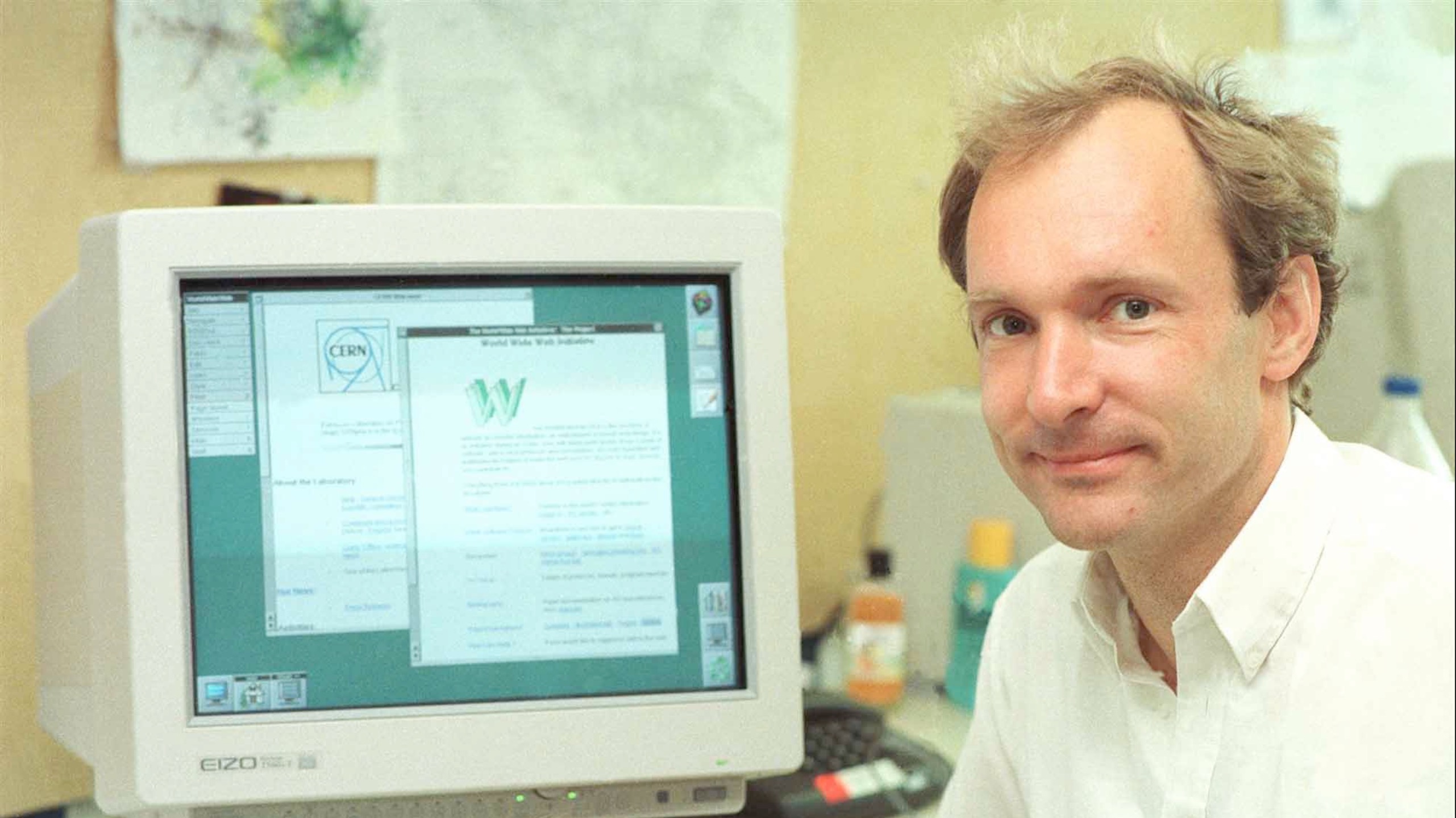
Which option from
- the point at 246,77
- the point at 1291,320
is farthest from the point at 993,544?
the point at 246,77

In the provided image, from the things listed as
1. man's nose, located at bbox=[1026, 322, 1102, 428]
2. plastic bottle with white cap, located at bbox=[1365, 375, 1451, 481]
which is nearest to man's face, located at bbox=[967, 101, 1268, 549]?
man's nose, located at bbox=[1026, 322, 1102, 428]

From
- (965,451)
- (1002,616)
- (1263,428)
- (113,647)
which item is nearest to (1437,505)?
(1263,428)

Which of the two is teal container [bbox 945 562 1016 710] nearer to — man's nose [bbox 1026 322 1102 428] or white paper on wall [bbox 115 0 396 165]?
man's nose [bbox 1026 322 1102 428]

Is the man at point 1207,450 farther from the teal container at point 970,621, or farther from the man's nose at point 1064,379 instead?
the teal container at point 970,621

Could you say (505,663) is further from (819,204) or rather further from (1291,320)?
(819,204)

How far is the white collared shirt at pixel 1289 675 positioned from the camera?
2.28 ft

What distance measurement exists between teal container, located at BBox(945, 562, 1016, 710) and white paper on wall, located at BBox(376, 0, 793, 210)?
448 millimetres

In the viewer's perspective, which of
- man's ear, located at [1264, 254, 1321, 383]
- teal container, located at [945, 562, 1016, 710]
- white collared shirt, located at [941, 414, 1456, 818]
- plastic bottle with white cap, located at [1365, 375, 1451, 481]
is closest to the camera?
white collared shirt, located at [941, 414, 1456, 818]

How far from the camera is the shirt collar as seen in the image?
76 cm

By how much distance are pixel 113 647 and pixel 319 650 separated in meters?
0.13

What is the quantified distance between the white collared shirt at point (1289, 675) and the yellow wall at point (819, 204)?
312mm

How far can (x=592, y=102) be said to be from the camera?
4.33 ft

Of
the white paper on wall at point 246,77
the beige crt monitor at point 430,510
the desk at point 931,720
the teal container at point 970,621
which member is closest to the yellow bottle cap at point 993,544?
the teal container at point 970,621

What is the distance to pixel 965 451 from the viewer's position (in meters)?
1.40
